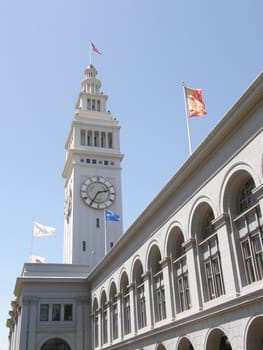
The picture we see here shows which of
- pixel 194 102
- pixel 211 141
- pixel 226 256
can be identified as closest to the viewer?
pixel 226 256

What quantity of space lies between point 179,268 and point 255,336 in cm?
912

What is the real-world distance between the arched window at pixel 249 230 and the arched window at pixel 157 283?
10.0 meters

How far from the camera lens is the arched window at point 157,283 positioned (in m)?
32.4

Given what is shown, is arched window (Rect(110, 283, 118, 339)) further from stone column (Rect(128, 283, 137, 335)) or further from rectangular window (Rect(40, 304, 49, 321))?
rectangular window (Rect(40, 304, 49, 321))

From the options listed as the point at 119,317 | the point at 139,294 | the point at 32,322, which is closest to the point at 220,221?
the point at 139,294

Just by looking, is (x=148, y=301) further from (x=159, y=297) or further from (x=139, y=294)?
(x=139, y=294)

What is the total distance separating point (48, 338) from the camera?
170 ft

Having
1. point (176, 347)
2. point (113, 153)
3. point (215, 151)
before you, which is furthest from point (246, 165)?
point (113, 153)

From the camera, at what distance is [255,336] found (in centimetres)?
2147

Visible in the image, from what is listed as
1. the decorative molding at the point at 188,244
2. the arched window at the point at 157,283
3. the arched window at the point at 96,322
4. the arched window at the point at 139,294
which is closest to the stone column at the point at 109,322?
the arched window at the point at 96,322

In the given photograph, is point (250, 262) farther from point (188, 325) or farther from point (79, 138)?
point (79, 138)

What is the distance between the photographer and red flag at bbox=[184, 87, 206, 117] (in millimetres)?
31641

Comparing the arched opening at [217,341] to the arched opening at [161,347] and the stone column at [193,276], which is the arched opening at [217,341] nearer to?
the stone column at [193,276]

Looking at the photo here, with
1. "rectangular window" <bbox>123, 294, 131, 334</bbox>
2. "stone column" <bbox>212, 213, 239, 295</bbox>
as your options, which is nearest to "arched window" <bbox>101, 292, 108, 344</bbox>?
"rectangular window" <bbox>123, 294, 131, 334</bbox>
